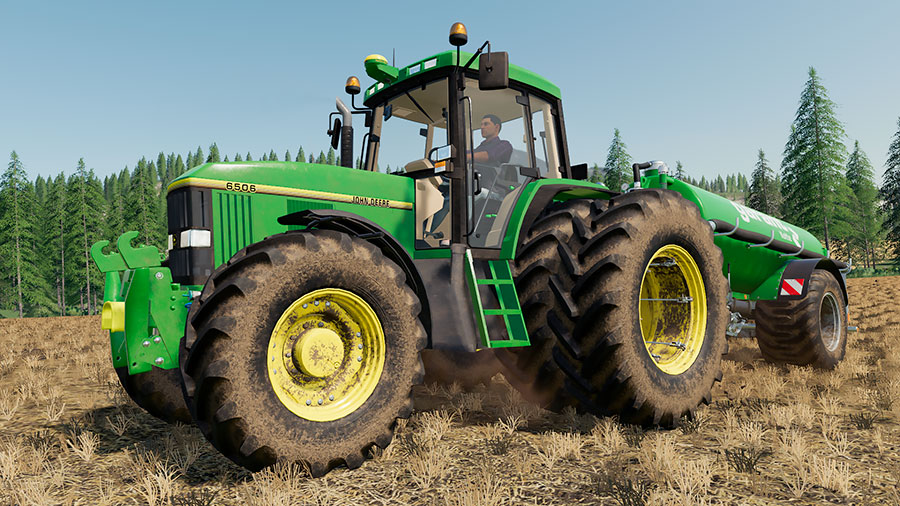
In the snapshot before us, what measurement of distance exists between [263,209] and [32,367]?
664 cm

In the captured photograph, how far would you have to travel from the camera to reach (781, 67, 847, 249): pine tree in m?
36.5

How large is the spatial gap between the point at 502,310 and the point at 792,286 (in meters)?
4.60

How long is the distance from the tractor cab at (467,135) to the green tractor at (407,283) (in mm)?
18

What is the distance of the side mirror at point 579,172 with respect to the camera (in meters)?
5.76

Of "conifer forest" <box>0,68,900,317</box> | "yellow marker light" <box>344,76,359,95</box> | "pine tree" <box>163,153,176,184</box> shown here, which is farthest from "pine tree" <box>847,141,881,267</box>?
"pine tree" <box>163,153,176,184</box>

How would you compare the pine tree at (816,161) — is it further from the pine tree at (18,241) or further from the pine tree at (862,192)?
the pine tree at (18,241)

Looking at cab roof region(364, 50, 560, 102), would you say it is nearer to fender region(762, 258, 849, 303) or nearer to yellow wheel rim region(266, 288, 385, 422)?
yellow wheel rim region(266, 288, 385, 422)

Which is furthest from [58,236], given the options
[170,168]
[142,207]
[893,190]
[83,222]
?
[170,168]

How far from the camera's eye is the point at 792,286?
682 cm

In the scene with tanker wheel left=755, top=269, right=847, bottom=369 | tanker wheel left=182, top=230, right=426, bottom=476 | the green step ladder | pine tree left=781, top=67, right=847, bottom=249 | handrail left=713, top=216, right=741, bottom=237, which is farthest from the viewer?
pine tree left=781, top=67, right=847, bottom=249

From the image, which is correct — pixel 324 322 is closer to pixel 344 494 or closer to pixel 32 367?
pixel 344 494

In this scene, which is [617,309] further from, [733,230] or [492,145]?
[733,230]

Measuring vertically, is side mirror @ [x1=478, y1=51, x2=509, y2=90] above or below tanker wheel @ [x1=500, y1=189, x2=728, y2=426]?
above

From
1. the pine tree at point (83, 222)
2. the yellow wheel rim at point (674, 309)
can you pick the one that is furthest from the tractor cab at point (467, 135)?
the pine tree at point (83, 222)
